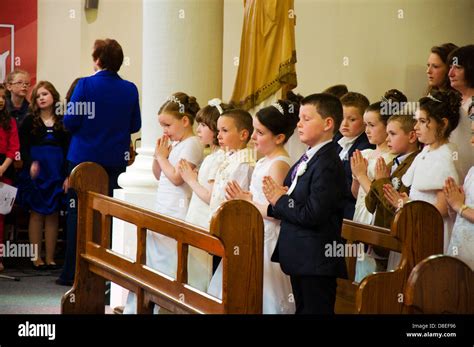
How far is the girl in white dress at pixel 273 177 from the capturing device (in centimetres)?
480

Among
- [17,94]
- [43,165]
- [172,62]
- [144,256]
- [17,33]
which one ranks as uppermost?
[17,33]

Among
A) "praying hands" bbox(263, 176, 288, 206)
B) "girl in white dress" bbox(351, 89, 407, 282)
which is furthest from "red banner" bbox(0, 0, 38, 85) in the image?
"praying hands" bbox(263, 176, 288, 206)

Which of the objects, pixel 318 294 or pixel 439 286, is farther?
pixel 318 294

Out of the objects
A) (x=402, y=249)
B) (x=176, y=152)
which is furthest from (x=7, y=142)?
(x=402, y=249)

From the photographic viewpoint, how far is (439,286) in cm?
329

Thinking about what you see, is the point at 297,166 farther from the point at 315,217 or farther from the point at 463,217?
the point at 463,217

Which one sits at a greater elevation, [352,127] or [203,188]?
[352,127]

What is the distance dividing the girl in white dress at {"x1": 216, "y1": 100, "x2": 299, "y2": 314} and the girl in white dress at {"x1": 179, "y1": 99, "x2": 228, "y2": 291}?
0.57 metres

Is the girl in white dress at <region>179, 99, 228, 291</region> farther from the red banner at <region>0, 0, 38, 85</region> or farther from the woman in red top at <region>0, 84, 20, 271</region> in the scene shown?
the red banner at <region>0, 0, 38, 85</region>

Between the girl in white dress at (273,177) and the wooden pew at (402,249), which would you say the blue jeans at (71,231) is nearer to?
the girl in white dress at (273,177)

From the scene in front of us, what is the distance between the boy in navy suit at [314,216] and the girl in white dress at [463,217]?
570 mm

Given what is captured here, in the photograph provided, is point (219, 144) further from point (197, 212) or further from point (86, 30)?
point (86, 30)

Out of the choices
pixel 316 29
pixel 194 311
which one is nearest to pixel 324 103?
pixel 194 311

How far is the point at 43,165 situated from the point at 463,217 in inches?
175
